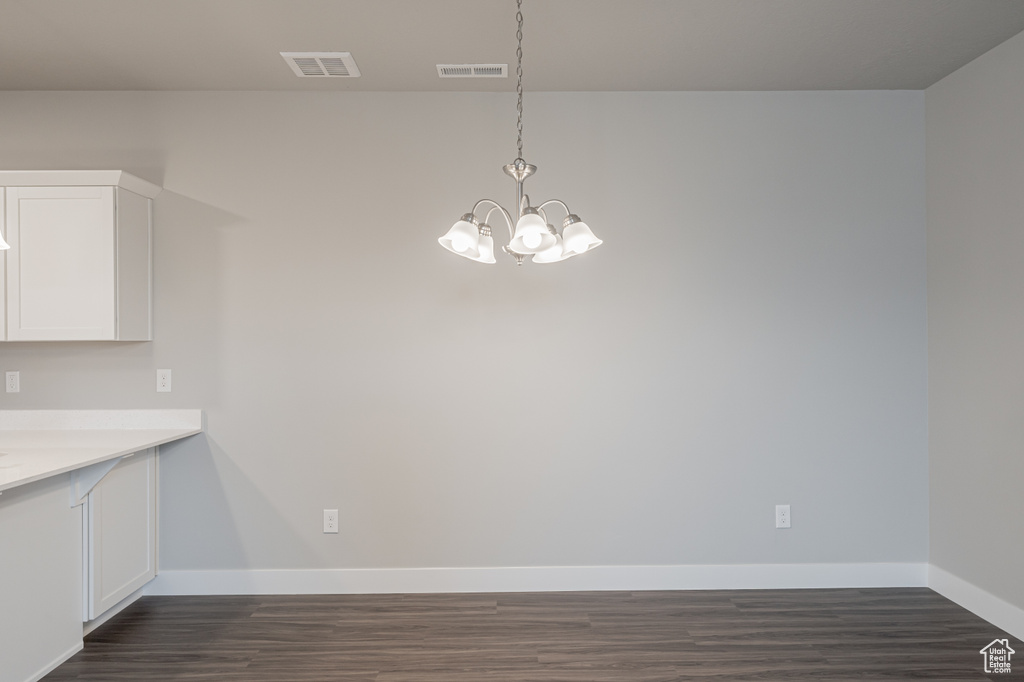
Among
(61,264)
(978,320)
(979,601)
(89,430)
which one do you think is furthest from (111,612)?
(978,320)

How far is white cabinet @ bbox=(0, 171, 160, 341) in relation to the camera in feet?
9.53

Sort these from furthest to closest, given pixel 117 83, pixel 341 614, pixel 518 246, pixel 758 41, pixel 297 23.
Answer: pixel 117 83 < pixel 341 614 < pixel 758 41 < pixel 297 23 < pixel 518 246

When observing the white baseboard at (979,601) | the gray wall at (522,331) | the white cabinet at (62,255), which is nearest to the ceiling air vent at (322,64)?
the gray wall at (522,331)

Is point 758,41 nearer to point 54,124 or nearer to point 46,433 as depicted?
point 54,124

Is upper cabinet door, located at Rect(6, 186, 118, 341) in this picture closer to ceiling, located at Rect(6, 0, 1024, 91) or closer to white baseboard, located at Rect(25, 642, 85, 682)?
ceiling, located at Rect(6, 0, 1024, 91)

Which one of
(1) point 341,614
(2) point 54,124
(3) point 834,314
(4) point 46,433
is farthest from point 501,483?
(2) point 54,124

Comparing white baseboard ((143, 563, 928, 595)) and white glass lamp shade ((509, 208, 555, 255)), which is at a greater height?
white glass lamp shade ((509, 208, 555, 255))

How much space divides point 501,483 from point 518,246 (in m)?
1.91

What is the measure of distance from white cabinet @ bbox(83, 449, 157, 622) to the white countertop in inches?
5.6

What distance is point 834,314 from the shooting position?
10.9 ft

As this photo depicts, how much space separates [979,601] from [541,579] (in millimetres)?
2189

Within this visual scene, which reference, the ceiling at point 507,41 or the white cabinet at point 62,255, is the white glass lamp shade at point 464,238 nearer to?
the ceiling at point 507,41

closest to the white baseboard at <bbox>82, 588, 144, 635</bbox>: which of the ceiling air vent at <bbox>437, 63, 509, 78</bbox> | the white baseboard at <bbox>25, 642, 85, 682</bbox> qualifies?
A: the white baseboard at <bbox>25, 642, 85, 682</bbox>

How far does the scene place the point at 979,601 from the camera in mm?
2912
